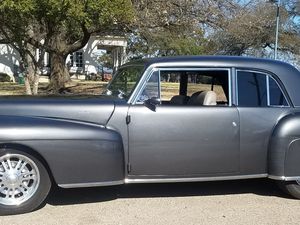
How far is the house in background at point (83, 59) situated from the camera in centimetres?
3819

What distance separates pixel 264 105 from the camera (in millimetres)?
5641

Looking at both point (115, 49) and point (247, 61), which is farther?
point (115, 49)

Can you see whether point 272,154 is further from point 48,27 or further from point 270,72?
point 48,27

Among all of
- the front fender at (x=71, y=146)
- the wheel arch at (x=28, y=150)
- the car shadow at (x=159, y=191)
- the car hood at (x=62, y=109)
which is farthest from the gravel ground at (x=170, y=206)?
the car hood at (x=62, y=109)

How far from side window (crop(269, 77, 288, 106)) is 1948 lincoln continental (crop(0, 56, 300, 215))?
11mm

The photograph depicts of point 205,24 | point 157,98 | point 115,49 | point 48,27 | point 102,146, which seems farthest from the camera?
point 115,49

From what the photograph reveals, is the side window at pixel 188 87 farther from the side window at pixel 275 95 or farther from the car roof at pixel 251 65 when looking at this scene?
the side window at pixel 275 95

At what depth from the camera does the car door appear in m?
5.24

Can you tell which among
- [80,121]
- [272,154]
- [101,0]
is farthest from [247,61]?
[101,0]

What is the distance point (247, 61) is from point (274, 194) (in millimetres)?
1650

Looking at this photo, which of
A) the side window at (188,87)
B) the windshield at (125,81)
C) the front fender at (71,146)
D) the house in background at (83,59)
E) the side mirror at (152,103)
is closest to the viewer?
the front fender at (71,146)

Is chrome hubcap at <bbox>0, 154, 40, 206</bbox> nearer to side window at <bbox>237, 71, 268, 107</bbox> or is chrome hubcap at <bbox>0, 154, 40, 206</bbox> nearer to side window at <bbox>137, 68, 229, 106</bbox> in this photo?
side window at <bbox>137, 68, 229, 106</bbox>

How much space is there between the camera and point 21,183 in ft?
16.4

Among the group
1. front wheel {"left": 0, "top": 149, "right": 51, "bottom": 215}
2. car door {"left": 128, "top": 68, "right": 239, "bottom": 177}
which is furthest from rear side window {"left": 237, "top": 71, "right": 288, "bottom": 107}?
front wheel {"left": 0, "top": 149, "right": 51, "bottom": 215}
